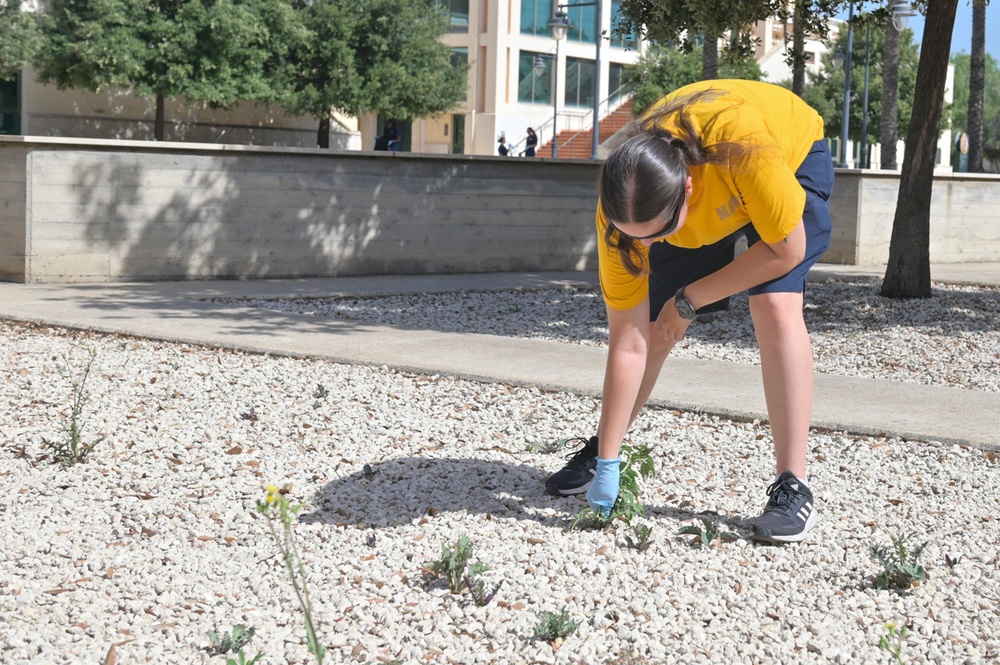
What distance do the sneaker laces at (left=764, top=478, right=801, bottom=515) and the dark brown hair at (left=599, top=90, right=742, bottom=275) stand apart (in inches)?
44.1

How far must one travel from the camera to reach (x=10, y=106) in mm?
30656

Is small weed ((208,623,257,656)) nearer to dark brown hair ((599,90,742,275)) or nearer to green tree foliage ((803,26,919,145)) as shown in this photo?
dark brown hair ((599,90,742,275))

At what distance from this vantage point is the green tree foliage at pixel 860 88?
4759 cm

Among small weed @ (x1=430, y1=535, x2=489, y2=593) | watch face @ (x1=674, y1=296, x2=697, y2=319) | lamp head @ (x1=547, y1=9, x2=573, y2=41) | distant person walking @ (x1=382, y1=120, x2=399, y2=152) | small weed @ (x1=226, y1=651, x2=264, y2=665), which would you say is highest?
lamp head @ (x1=547, y1=9, x2=573, y2=41)

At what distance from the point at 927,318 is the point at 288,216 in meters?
6.44

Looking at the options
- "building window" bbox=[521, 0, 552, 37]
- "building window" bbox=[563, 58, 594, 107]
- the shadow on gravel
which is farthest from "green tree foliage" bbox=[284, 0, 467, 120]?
the shadow on gravel

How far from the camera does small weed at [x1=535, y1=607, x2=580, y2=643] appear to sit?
304cm

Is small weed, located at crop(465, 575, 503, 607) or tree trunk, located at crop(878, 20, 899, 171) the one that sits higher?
tree trunk, located at crop(878, 20, 899, 171)

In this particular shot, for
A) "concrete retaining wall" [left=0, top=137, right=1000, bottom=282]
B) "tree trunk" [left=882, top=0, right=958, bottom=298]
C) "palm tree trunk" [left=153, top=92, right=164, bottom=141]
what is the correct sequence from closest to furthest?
"tree trunk" [left=882, top=0, right=958, bottom=298]
"concrete retaining wall" [left=0, top=137, right=1000, bottom=282]
"palm tree trunk" [left=153, top=92, right=164, bottom=141]

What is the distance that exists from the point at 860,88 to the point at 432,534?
4973 centimetres

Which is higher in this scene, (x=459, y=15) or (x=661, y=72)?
(x=459, y=15)

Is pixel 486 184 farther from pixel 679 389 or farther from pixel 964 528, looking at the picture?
pixel 964 528

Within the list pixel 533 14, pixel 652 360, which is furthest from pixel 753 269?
pixel 533 14

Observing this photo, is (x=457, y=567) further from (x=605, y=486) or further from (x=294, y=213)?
(x=294, y=213)
